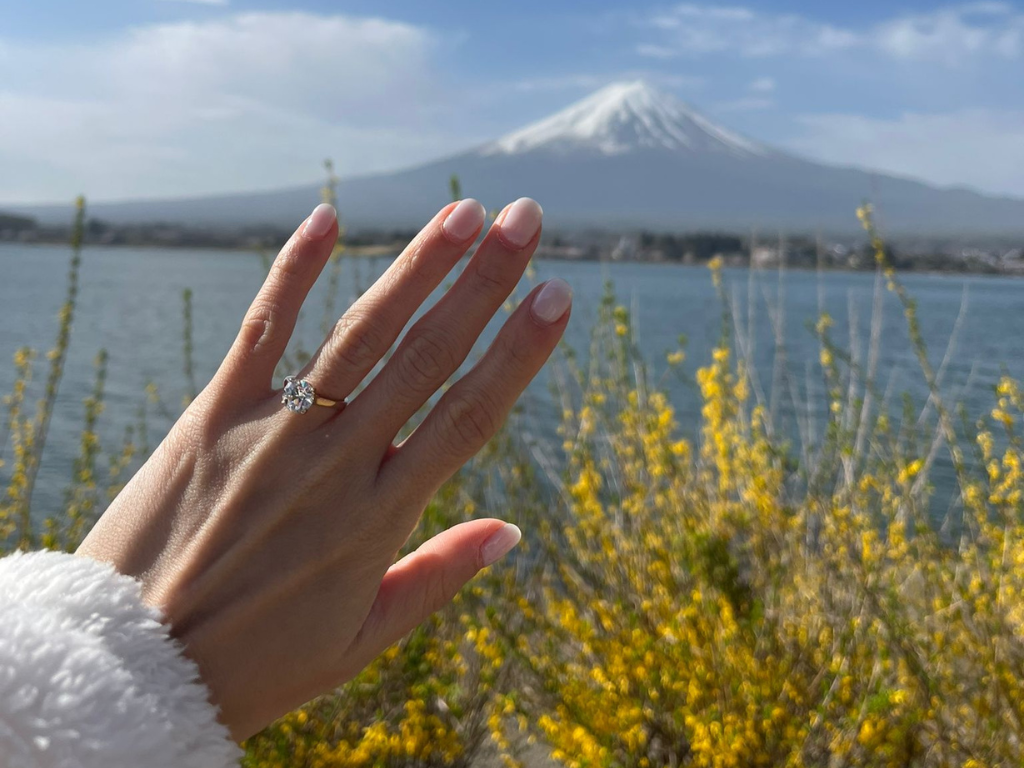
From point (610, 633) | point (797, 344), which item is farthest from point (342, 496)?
point (797, 344)

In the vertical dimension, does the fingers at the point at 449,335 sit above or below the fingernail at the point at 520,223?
below

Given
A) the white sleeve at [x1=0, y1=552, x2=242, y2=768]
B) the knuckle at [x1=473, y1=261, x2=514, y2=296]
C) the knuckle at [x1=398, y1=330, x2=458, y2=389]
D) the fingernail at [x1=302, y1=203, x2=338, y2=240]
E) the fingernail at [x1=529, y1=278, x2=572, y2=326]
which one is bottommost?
the white sleeve at [x1=0, y1=552, x2=242, y2=768]

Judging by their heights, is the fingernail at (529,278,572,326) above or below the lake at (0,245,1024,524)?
above

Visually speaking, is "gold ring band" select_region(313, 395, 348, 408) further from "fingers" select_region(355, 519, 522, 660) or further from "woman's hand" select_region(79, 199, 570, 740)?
"fingers" select_region(355, 519, 522, 660)

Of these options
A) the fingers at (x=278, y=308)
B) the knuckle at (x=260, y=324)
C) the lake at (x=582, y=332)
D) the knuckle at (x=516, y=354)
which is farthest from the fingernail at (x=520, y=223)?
the lake at (x=582, y=332)

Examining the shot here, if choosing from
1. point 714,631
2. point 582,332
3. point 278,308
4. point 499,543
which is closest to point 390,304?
point 278,308

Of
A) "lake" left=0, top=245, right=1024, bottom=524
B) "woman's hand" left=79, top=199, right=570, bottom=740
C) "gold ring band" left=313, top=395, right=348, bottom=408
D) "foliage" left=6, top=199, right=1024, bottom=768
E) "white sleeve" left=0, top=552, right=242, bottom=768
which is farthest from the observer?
"lake" left=0, top=245, right=1024, bottom=524

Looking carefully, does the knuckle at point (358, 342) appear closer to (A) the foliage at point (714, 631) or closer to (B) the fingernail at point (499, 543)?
(B) the fingernail at point (499, 543)

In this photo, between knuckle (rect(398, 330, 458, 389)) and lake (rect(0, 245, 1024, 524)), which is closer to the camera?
knuckle (rect(398, 330, 458, 389))

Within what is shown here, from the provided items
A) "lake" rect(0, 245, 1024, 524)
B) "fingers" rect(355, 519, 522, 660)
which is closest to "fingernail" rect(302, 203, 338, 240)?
"fingers" rect(355, 519, 522, 660)
